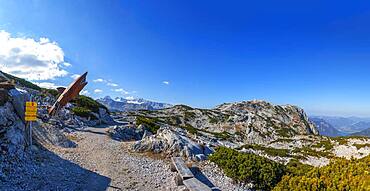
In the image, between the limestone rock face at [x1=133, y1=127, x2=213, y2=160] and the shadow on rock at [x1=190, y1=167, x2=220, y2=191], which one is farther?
the limestone rock face at [x1=133, y1=127, x2=213, y2=160]

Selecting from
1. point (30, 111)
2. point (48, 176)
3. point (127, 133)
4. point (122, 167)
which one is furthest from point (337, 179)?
point (127, 133)

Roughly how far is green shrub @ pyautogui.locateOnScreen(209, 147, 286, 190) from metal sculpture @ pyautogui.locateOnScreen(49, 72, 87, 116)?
24103mm

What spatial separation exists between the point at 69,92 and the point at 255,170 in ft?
92.1

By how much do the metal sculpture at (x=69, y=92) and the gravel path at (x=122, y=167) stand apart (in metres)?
12.9

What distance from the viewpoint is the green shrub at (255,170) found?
48.5 feet

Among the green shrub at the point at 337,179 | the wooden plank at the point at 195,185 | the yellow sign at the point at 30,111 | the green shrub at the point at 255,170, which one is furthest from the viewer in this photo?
the yellow sign at the point at 30,111

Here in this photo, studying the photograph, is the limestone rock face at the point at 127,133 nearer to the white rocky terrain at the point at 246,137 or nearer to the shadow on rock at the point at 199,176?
the white rocky terrain at the point at 246,137

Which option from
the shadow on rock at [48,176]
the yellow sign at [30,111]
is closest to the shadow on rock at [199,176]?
the shadow on rock at [48,176]

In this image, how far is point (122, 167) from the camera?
16297 mm

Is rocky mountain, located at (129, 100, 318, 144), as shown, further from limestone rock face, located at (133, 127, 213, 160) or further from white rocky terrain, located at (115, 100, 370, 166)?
limestone rock face, located at (133, 127, 213, 160)

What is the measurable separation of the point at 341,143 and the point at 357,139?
12.8ft

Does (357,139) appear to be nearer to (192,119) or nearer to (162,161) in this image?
(192,119)

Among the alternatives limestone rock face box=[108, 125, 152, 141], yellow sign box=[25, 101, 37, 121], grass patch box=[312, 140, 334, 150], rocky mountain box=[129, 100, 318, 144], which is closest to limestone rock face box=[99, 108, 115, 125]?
rocky mountain box=[129, 100, 318, 144]

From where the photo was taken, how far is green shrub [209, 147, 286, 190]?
1479 cm
